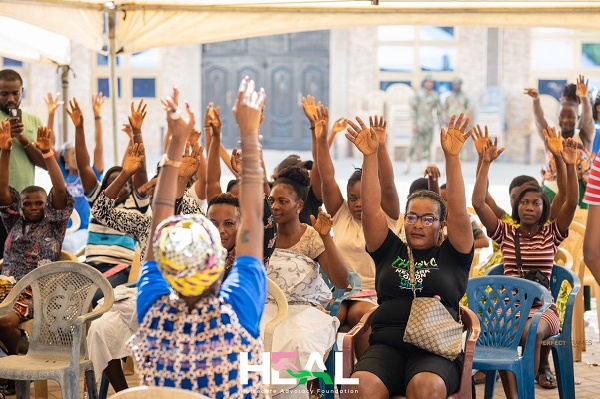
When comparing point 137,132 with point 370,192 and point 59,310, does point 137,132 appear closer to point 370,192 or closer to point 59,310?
point 59,310

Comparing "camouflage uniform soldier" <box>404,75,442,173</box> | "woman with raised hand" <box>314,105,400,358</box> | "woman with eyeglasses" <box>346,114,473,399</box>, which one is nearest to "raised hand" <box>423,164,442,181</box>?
"woman with raised hand" <box>314,105,400,358</box>

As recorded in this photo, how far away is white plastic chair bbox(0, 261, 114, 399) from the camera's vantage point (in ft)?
15.9

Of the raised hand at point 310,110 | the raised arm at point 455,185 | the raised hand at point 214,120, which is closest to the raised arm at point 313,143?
the raised hand at point 310,110

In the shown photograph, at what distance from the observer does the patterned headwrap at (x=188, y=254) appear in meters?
2.70

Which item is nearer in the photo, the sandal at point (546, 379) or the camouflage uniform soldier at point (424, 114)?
the sandal at point (546, 379)

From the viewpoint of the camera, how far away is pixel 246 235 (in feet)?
9.52

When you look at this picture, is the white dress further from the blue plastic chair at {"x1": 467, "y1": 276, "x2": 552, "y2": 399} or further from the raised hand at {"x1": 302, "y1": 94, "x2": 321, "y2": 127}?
the raised hand at {"x1": 302, "y1": 94, "x2": 321, "y2": 127}

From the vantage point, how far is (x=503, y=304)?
5.05 meters

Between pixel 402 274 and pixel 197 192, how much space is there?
2.41 meters

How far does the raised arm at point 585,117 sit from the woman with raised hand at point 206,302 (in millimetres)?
5209

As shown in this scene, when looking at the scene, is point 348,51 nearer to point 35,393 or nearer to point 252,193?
point 35,393

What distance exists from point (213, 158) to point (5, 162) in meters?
1.35

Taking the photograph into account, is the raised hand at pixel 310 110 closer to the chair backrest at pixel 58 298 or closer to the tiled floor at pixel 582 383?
the chair backrest at pixel 58 298

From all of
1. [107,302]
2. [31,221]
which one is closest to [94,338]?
[107,302]
